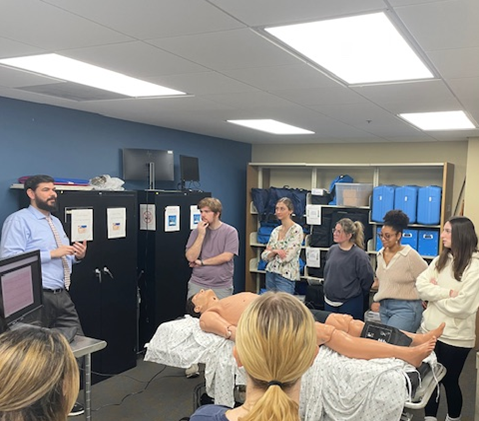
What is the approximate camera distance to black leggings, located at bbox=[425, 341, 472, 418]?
8.89 ft

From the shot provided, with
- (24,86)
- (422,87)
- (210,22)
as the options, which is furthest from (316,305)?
(210,22)

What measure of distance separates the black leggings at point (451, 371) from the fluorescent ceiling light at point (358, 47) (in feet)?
4.96

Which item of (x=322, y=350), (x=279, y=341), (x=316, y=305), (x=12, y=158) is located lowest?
(x=316, y=305)

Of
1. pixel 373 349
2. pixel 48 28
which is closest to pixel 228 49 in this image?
pixel 48 28

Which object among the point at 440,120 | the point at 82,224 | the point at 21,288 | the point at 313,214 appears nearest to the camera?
the point at 21,288

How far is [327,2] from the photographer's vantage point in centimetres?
155

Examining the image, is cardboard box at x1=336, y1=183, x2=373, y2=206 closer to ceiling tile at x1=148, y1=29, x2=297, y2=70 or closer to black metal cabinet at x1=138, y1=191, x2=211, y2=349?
black metal cabinet at x1=138, y1=191, x2=211, y2=349

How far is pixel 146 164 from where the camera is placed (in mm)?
4562

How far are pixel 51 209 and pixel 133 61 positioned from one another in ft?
4.31

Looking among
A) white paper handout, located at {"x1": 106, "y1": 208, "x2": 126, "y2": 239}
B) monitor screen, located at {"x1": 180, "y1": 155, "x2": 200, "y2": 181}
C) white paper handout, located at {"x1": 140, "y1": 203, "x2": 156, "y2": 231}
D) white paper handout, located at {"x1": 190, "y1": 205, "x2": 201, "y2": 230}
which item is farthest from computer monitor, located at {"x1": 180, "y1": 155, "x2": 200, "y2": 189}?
white paper handout, located at {"x1": 106, "y1": 208, "x2": 126, "y2": 239}

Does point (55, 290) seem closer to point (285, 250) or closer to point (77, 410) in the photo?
point (77, 410)

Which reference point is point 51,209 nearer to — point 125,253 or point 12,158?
point 12,158

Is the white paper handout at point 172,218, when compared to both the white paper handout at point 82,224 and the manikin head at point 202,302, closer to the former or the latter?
the white paper handout at point 82,224

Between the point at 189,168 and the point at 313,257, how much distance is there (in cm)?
191
